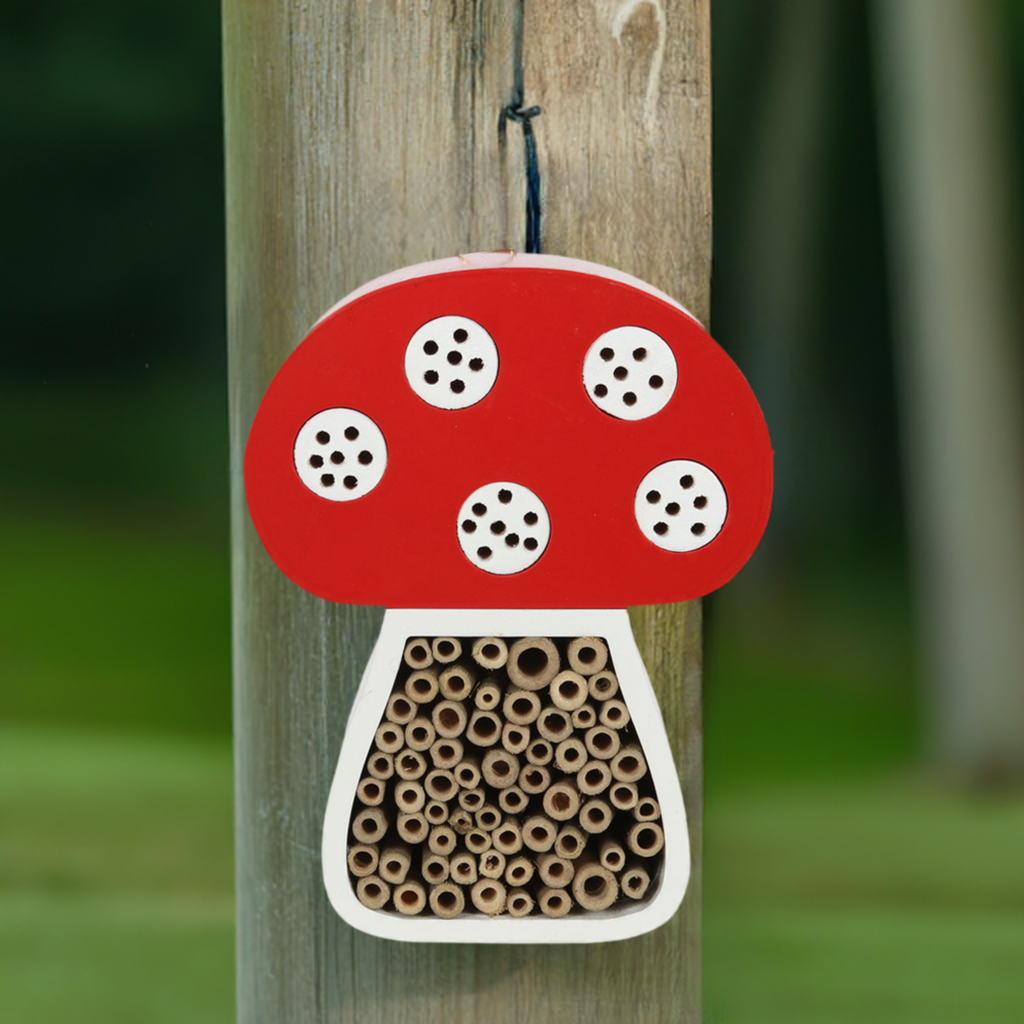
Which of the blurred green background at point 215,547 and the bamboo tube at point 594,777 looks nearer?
the bamboo tube at point 594,777

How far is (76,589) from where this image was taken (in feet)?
6.68

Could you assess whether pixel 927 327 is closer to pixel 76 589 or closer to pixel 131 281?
pixel 131 281

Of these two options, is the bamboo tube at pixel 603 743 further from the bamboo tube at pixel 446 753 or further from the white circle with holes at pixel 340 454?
the white circle with holes at pixel 340 454

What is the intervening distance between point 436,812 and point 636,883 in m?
0.12

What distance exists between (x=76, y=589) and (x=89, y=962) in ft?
2.28

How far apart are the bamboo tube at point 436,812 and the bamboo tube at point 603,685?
11 centimetres

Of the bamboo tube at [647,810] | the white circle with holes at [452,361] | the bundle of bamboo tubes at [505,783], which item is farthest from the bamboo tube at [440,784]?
the white circle with holes at [452,361]

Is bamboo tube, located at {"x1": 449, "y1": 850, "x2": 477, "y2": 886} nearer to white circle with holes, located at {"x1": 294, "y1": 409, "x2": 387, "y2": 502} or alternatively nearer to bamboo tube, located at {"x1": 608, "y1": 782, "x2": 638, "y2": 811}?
bamboo tube, located at {"x1": 608, "y1": 782, "x2": 638, "y2": 811}

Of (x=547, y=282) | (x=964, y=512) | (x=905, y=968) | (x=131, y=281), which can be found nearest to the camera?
(x=547, y=282)

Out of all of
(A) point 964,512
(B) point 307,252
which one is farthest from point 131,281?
(A) point 964,512

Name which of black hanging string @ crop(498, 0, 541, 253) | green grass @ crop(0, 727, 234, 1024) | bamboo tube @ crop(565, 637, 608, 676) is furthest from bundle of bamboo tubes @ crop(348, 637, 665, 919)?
green grass @ crop(0, 727, 234, 1024)

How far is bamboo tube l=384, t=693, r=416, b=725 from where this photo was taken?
57 cm

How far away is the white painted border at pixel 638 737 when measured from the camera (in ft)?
1.84

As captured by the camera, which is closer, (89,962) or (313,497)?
(313,497)
